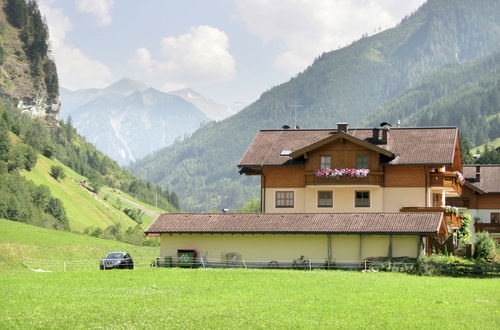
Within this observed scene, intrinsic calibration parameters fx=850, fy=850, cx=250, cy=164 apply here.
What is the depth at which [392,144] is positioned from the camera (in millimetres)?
67188

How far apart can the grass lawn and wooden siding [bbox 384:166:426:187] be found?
63.5 ft

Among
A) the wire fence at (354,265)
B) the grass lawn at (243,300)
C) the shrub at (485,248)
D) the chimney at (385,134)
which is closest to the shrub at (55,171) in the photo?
the chimney at (385,134)

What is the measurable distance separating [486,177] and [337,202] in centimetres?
3461

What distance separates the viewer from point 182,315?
2808cm

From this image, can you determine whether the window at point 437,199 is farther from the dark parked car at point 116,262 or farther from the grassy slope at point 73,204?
the grassy slope at point 73,204

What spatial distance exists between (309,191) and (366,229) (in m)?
13.6

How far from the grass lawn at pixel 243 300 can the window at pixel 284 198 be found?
21.4 m

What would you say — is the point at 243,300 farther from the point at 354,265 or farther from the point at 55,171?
the point at 55,171

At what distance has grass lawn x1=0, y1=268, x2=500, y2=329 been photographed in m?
26.8

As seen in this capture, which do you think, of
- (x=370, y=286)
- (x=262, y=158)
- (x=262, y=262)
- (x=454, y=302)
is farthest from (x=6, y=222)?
(x=454, y=302)

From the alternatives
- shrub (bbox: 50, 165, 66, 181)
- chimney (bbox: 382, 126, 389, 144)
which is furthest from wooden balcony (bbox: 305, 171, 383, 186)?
shrub (bbox: 50, 165, 66, 181)

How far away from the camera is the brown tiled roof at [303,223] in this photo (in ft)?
174

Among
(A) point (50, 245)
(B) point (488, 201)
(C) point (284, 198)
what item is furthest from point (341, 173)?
(A) point (50, 245)

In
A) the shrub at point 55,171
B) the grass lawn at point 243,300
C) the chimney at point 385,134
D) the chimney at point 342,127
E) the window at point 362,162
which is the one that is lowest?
the grass lawn at point 243,300
